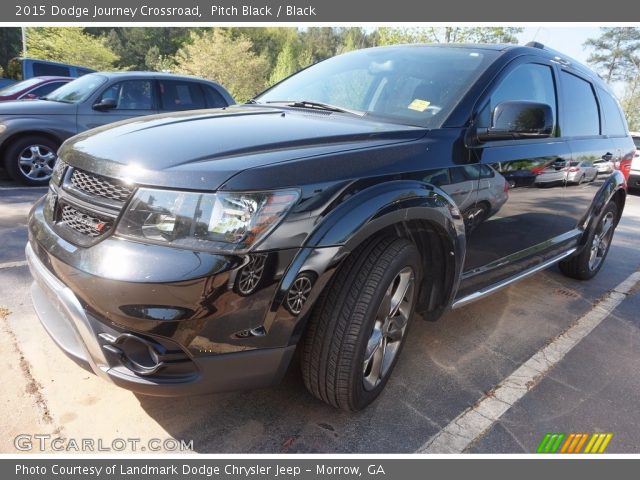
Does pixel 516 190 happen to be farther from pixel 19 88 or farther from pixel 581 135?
pixel 19 88

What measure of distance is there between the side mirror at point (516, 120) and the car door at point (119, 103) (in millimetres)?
5437

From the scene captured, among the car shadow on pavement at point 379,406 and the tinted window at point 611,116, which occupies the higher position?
the tinted window at point 611,116

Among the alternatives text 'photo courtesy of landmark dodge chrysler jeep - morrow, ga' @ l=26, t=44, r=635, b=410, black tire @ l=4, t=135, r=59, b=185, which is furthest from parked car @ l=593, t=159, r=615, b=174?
black tire @ l=4, t=135, r=59, b=185

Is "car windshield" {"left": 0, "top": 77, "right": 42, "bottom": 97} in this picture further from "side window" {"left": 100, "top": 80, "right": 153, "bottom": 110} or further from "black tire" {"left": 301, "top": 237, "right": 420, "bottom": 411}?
"black tire" {"left": 301, "top": 237, "right": 420, "bottom": 411}

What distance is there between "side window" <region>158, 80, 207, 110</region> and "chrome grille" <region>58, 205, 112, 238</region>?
541 cm

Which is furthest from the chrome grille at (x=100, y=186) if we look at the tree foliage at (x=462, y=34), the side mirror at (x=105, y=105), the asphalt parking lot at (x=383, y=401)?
the tree foliage at (x=462, y=34)

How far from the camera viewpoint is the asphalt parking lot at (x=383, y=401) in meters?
2.05

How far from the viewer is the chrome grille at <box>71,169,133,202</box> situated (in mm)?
1732

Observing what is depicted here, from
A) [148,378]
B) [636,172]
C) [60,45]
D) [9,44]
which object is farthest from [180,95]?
[9,44]

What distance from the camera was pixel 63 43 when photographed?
2841 centimetres

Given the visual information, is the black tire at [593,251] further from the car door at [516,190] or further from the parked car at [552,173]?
the parked car at [552,173]

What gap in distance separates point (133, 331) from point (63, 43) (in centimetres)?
3278

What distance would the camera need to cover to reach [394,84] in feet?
9.18

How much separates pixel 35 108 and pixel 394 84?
5.42 m
